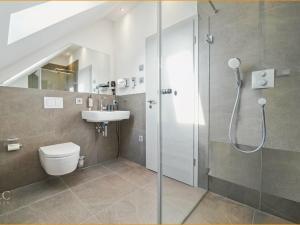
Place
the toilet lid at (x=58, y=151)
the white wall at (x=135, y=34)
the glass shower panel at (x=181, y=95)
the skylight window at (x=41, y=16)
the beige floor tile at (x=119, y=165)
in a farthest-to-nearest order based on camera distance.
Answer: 1. the beige floor tile at (x=119, y=165)
2. the white wall at (x=135, y=34)
3. the glass shower panel at (x=181, y=95)
4. the toilet lid at (x=58, y=151)
5. the skylight window at (x=41, y=16)

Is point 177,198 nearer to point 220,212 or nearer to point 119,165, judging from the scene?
point 220,212

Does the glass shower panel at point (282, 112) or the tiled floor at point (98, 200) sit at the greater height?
the glass shower panel at point (282, 112)

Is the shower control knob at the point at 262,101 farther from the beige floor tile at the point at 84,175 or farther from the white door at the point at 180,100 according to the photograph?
the beige floor tile at the point at 84,175

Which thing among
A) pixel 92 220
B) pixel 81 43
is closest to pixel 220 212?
pixel 92 220

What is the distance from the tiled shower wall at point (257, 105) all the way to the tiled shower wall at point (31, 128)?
1.78 metres

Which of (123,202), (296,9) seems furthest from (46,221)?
(296,9)

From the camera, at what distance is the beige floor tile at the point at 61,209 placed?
1.21m

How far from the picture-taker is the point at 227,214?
4.19 ft

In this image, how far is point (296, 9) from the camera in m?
1.15

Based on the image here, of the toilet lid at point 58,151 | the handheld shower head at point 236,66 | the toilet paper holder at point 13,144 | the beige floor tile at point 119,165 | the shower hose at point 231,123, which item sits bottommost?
the beige floor tile at point 119,165

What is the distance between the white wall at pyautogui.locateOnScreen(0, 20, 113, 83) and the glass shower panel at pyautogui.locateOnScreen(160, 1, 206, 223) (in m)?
1.27

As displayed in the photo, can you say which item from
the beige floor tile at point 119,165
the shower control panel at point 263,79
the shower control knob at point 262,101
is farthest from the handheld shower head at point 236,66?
the beige floor tile at point 119,165

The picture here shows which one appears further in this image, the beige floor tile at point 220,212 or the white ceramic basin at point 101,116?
the white ceramic basin at point 101,116

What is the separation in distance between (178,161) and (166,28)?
1.52 m
